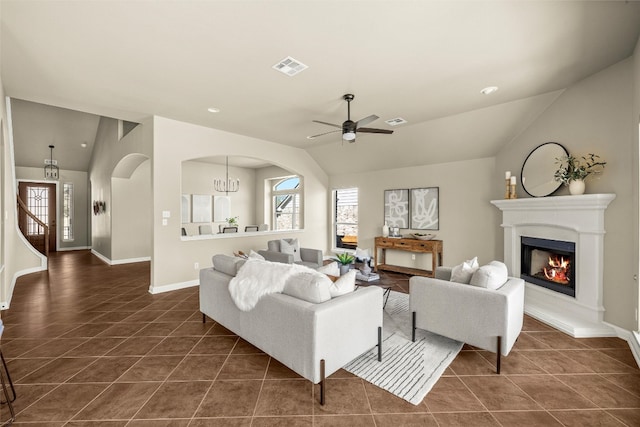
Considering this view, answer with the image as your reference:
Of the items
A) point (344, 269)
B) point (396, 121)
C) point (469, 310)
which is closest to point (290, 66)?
point (396, 121)

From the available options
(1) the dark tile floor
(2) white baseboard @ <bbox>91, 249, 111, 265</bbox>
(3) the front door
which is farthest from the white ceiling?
(3) the front door

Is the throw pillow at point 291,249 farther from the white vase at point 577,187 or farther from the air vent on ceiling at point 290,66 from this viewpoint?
the white vase at point 577,187

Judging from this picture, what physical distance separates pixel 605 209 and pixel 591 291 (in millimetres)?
936

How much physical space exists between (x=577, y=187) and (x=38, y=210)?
1317 centimetres

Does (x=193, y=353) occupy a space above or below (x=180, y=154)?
below

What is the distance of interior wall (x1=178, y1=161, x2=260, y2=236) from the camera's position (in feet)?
27.7

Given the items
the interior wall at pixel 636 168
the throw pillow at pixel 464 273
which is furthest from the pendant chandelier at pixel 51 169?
the interior wall at pixel 636 168

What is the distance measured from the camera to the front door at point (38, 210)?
8656mm

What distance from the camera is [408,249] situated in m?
5.84

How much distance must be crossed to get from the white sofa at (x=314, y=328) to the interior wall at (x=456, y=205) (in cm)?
362

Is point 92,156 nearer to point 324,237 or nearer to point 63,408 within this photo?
point 324,237

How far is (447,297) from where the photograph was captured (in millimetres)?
2688

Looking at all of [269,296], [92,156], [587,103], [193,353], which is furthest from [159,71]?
[92,156]

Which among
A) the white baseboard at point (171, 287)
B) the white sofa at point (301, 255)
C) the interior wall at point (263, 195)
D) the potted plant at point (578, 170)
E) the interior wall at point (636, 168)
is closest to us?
the interior wall at point (636, 168)
